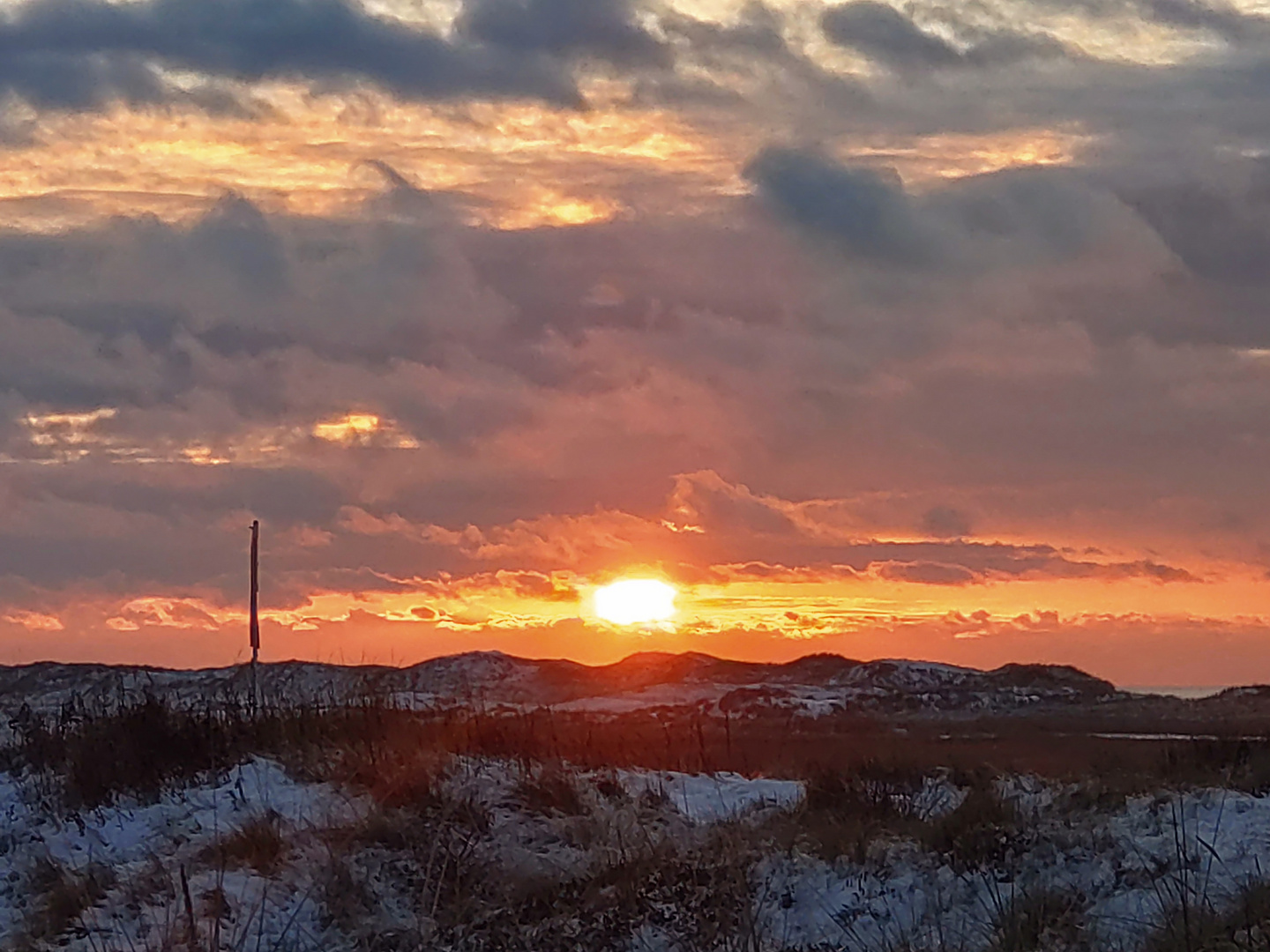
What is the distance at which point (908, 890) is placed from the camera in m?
12.4

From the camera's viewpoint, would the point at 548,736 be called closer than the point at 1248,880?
No

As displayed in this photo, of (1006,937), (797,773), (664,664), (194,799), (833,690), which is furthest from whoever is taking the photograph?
(664,664)

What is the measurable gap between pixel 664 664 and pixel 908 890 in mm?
72332

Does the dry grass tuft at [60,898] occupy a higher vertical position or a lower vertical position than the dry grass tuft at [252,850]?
lower

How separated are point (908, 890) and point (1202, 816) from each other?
264 cm

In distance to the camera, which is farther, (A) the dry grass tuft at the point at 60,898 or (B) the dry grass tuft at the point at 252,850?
(B) the dry grass tuft at the point at 252,850

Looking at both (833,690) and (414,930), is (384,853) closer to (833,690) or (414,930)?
(414,930)

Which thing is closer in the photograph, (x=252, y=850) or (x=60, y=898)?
(x=60, y=898)

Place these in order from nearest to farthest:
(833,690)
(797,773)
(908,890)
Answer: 1. (908,890)
2. (797,773)
3. (833,690)

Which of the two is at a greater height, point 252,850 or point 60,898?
point 252,850

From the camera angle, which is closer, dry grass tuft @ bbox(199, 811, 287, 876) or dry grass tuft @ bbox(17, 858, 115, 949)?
dry grass tuft @ bbox(17, 858, 115, 949)

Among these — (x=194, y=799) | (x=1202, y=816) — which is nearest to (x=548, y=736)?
(x=194, y=799)

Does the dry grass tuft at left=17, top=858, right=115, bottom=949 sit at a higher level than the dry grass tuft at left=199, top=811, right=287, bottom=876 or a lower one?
lower

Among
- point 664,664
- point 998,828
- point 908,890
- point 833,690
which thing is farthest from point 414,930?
point 664,664
